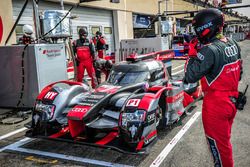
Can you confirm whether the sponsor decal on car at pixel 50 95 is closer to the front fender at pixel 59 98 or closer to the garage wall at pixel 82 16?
the front fender at pixel 59 98

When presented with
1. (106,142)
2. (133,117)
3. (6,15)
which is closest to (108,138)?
(106,142)

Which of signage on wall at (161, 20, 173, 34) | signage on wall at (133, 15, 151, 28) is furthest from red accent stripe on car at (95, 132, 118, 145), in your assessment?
signage on wall at (133, 15, 151, 28)

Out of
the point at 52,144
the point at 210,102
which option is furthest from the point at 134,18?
the point at 210,102

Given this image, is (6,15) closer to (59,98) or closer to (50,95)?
(50,95)

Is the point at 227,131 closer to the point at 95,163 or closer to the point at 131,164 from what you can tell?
the point at 131,164

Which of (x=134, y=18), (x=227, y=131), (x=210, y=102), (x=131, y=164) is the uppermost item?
(x=134, y=18)

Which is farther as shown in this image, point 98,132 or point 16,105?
point 16,105

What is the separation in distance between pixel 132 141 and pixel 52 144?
1.54 m

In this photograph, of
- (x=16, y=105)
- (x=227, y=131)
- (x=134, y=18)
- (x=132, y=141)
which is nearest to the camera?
(x=227, y=131)

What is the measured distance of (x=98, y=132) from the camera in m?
4.34

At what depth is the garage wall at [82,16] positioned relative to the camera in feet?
40.9

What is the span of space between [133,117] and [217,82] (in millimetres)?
1419

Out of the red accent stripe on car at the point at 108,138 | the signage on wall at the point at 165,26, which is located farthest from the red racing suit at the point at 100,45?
the red accent stripe on car at the point at 108,138

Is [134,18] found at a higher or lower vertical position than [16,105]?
higher
